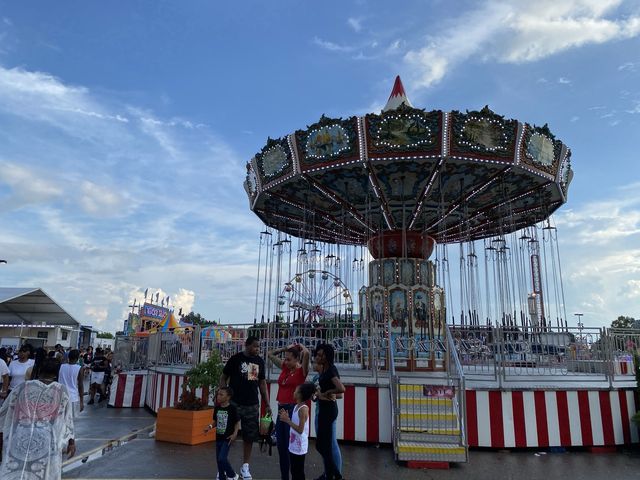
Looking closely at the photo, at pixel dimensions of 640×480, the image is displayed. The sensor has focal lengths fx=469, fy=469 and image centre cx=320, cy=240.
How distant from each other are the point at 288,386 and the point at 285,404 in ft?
0.63

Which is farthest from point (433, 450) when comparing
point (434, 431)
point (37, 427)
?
point (37, 427)

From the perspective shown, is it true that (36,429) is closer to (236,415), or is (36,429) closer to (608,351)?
(236,415)

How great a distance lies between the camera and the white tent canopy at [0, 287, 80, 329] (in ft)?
100

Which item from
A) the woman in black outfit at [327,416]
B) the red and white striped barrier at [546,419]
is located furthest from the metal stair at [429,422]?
the woman in black outfit at [327,416]

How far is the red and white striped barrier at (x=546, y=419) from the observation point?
7.61 m

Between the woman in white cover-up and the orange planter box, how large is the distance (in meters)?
4.12

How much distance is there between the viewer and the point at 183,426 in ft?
24.6

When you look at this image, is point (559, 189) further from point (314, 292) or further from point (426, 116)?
point (314, 292)

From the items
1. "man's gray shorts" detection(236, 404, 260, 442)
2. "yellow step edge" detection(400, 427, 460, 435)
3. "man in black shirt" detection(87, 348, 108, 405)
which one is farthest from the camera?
"man in black shirt" detection(87, 348, 108, 405)

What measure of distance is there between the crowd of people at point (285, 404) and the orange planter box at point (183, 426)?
8.36ft

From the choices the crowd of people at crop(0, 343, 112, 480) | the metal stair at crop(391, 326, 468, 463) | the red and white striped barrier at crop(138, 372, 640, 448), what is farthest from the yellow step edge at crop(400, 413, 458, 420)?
the crowd of people at crop(0, 343, 112, 480)

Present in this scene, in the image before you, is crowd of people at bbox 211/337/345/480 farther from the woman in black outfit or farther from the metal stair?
the metal stair

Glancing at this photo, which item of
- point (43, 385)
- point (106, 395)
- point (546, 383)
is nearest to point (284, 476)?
point (43, 385)

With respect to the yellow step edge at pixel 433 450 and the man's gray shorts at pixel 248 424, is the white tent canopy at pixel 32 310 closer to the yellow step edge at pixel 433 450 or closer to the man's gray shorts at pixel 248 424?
the man's gray shorts at pixel 248 424
